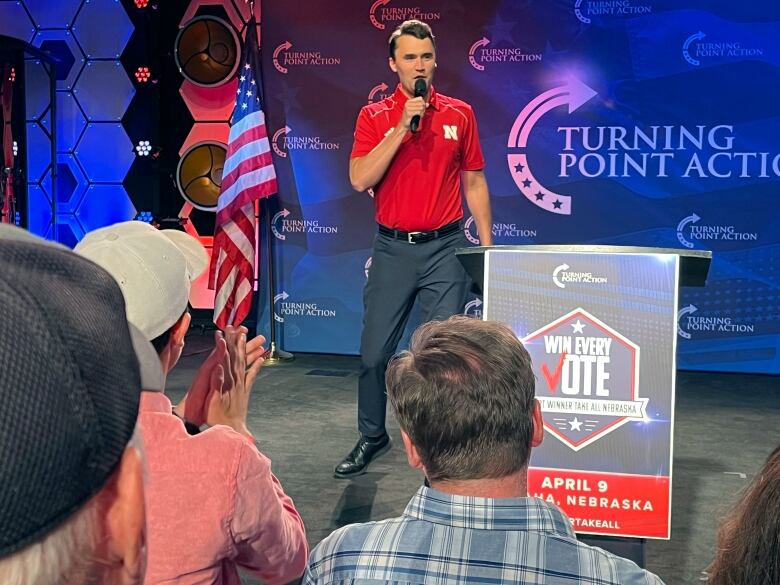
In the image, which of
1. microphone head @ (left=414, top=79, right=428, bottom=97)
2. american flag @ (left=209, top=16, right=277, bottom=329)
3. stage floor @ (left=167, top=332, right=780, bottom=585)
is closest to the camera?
stage floor @ (left=167, top=332, right=780, bottom=585)

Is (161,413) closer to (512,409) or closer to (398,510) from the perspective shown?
(512,409)

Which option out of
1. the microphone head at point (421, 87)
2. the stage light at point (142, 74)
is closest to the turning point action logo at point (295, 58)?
the stage light at point (142, 74)

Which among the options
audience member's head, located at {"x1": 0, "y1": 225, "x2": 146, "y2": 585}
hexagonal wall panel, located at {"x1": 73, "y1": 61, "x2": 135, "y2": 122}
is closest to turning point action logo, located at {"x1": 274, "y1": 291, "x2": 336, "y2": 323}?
hexagonal wall panel, located at {"x1": 73, "y1": 61, "x2": 135, "y2": 122}

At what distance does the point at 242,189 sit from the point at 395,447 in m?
2.50

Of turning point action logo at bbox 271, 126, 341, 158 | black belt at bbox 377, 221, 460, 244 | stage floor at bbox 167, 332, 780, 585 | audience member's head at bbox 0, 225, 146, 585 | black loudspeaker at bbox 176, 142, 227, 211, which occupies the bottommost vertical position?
stage floor at bbox 167, 332, 780, 585

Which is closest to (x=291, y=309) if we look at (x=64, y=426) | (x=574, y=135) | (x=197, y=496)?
(x=574, y=135)

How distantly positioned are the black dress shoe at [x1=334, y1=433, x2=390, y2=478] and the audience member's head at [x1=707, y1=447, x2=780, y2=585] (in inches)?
104

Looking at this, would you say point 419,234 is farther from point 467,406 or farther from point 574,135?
point 574,135

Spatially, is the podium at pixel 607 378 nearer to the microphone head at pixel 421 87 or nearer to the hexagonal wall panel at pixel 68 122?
the microphone head at pixel 421 87

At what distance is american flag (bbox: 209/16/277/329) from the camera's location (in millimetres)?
5738

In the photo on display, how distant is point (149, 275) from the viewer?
50.9 inches

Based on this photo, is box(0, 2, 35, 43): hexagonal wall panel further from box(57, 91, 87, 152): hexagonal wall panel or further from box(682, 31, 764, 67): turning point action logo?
box(682, 31, 764, 67): turning point action logo

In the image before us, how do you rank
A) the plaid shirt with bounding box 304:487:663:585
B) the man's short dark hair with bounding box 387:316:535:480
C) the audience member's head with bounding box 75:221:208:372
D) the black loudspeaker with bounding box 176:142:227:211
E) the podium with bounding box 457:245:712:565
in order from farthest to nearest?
the black loudspeaker with bounding box 176:142:227:211 < the podium with bounding box 457:245:712:565 < the audience member's head with bounding box 75:221:208:372 < the man's short dark hair with bounding box 387:316:535:480 < the plaid shirt with bounding box 304:487:663:585

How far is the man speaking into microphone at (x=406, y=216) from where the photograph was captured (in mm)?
3387
